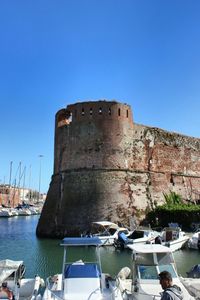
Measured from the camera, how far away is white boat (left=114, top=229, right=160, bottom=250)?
23.3 meters

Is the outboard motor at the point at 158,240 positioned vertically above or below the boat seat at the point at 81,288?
above

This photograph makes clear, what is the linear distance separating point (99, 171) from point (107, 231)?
6.36 meters

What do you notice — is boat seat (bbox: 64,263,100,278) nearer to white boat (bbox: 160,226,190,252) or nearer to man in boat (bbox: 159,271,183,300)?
man in boat (bbox: 159,271,183,300)

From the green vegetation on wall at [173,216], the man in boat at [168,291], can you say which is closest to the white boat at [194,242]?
the green vegetation on wall at [173,216]

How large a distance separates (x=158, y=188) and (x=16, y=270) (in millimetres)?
23119

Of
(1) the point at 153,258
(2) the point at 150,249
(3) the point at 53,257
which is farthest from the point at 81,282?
(3) the point at 53,257

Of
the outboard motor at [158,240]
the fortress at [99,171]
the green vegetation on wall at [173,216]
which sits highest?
the fortress at [99,171]

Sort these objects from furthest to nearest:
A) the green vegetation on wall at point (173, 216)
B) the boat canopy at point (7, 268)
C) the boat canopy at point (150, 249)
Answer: the green vegetation on wall at point (173, 216) → the boat canopy at point (7, 268) → the boat canopy at point (150, 249)

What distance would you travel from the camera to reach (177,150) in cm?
3772

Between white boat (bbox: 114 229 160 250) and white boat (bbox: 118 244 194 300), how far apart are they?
10649 millimetres

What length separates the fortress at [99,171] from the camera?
2984cm

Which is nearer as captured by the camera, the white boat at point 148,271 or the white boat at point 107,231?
the white boat at point 148,271

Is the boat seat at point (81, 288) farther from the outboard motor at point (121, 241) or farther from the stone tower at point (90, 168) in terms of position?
the stone tower at point (90, 168)

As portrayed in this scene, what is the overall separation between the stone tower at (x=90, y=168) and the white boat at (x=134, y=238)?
14.9 feet
